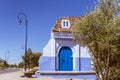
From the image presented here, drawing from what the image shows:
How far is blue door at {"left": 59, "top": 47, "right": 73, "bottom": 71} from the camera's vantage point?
105ft

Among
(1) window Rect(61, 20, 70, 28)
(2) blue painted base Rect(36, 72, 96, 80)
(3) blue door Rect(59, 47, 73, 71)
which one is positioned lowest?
(2) blue painted base Rect(36, 72, 96, 80)

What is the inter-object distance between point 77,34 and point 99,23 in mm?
1506

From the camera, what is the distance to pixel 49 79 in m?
27.0

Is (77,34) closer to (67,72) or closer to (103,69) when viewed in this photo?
(103,69)

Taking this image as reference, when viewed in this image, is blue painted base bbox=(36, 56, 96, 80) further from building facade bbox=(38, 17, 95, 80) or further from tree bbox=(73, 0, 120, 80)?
tree bbox=(73, 0, 120, 80)

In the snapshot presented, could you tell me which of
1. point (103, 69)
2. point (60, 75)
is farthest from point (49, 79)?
point (103, 69)

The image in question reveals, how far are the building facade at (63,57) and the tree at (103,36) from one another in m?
14.3

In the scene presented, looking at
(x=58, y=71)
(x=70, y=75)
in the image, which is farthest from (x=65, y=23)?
(x=70, y=75)

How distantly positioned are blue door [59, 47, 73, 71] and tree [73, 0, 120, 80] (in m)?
14.9

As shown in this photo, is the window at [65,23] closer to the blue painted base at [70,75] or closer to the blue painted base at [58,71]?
the blue painted base at [58,71]

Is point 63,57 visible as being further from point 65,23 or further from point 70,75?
point 65,23

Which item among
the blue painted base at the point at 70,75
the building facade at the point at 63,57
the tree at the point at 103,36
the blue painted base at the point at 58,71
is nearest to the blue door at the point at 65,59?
the building facade at the point at 63,57

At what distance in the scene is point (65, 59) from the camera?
32.0 meters

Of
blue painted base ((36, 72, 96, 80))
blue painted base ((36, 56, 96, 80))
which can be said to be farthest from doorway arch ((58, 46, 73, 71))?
blue painted base ((36, 72, 96, 80))
